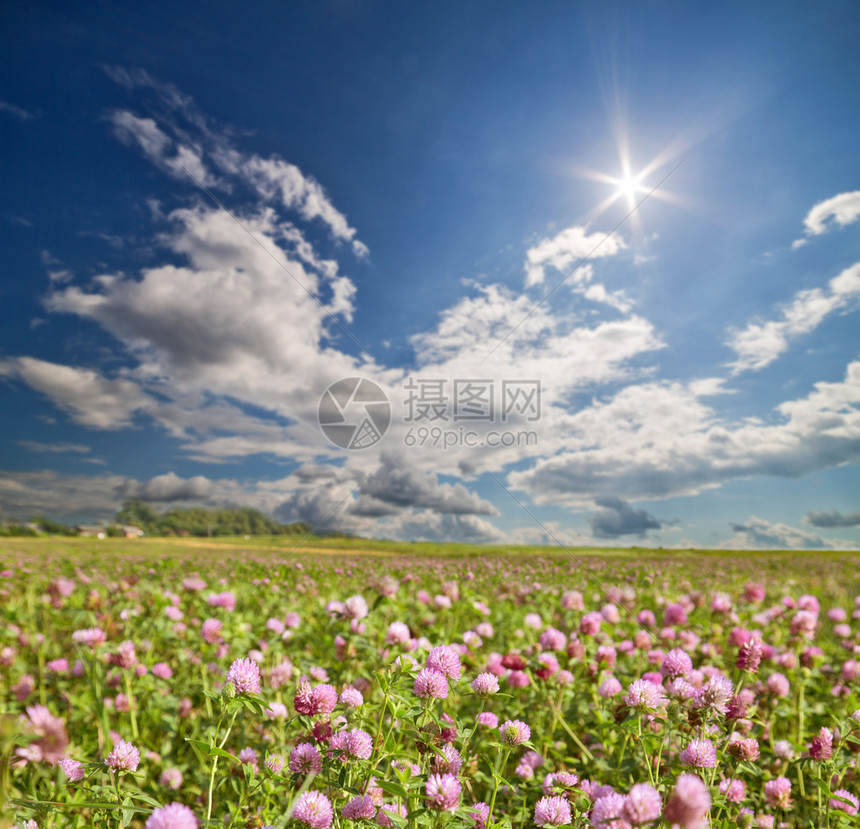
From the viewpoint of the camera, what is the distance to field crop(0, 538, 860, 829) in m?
1.45

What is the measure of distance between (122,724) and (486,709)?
7.87 feet

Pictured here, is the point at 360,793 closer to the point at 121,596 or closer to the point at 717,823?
the point at 717,823

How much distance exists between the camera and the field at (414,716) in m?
1.45

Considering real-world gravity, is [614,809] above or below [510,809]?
above

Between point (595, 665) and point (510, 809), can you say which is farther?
point (595, 665)

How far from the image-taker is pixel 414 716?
156cm

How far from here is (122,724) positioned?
3.14 meters

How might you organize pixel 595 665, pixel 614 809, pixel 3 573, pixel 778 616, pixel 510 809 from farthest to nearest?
pixel 3 573 → pixel 778 616 → pixel 595 665 → pixel 510 809 → pixel 614 809

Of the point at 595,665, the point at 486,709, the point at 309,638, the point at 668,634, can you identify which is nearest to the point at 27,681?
the point at 309,638

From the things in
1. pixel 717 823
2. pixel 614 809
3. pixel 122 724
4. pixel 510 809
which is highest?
pixel 614 809

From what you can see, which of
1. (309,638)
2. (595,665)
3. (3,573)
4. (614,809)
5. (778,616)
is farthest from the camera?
(3,573)

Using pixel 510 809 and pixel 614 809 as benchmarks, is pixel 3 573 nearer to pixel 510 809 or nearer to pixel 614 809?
pixel 510 809

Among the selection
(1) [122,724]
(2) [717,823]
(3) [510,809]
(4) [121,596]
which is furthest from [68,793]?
(4) [121,596]

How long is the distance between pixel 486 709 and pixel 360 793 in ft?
6.54
